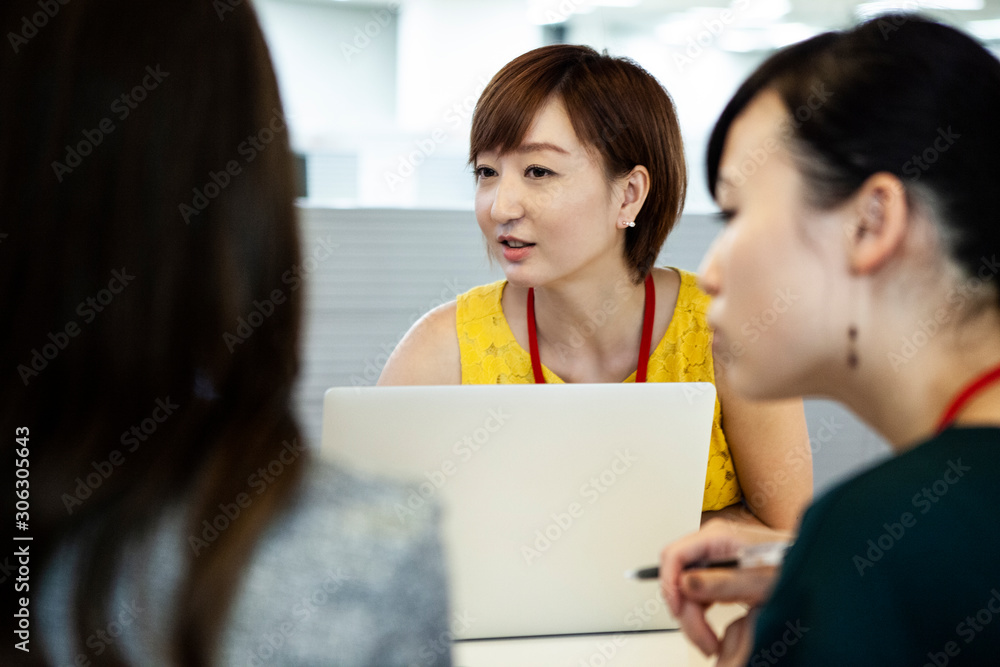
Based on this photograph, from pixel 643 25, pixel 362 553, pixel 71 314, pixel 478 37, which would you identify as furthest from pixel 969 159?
pixel 643 25

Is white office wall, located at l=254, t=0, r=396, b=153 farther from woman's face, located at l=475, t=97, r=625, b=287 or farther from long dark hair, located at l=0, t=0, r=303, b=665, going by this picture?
long dark hair, located at l=0, t=0, r=303, b=665

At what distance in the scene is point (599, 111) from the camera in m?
1.61

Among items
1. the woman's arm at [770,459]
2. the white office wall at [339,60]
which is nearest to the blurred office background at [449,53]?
the white office wall at [339,60]

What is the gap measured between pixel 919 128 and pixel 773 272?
140 millimetres

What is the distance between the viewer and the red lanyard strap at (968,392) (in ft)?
2.08

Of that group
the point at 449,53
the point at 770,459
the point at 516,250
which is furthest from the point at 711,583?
the point at 449,53

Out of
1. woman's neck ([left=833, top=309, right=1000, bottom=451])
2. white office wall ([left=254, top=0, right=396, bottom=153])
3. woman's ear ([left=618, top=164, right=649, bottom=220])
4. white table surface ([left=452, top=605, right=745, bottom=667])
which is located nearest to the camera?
woman's neck ([left=833, top=309, right=1000, bottom=451])

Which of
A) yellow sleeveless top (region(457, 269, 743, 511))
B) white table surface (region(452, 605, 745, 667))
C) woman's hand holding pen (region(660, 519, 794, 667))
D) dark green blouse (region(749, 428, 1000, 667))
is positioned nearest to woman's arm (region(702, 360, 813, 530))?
yellow sleeveless top (region(457, 269, 743, 511))

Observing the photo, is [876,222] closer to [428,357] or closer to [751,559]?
[751,559]

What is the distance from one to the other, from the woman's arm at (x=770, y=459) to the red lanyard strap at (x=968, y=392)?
2.49 ft

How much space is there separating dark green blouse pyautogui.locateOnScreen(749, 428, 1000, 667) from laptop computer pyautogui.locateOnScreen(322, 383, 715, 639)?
39 cm

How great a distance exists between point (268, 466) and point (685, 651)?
0.53 metres

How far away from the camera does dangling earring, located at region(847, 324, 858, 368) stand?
67 centimetres

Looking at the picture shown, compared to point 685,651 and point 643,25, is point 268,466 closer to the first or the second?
point 685,651
